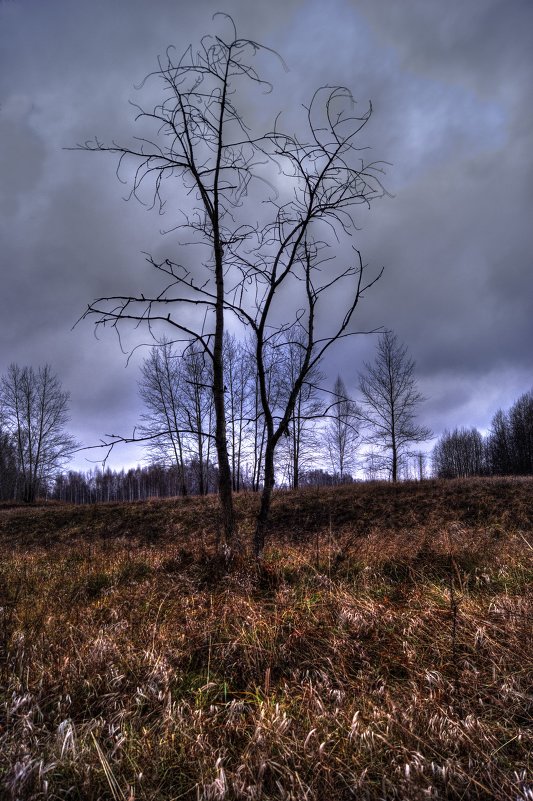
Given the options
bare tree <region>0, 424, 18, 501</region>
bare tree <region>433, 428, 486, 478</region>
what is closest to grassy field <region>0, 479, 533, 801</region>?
bare tree <region>0, 424, 18, 501</region>

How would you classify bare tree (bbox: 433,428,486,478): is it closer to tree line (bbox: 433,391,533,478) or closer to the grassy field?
tree line (bbox: 433,391,533,478)

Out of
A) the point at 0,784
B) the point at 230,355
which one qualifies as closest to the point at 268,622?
the point at 0,784

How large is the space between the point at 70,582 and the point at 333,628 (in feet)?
11.3

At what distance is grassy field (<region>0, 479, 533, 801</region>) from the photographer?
1.69 metres

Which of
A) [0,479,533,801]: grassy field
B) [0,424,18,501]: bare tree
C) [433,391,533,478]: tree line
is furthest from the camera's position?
[433,391,533,478]: tree line

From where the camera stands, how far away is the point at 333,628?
118 inches

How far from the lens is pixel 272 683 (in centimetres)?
250

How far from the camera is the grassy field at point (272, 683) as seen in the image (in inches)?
66.5

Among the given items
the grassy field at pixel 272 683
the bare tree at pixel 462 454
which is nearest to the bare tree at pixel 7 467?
the grassy field at pixel 272 683

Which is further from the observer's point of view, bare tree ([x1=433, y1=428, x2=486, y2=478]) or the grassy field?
bare tree ([x1=433, y1=428, x2=486, y2=478])

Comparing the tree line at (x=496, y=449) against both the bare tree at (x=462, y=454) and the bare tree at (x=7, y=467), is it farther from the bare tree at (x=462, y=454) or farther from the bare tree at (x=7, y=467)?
the bare tree at (x=7, y=467)

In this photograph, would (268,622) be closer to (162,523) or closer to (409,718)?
(409,718)

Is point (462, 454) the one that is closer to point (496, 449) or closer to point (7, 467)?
point (496, 449)

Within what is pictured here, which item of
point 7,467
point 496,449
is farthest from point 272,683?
point 496,449
